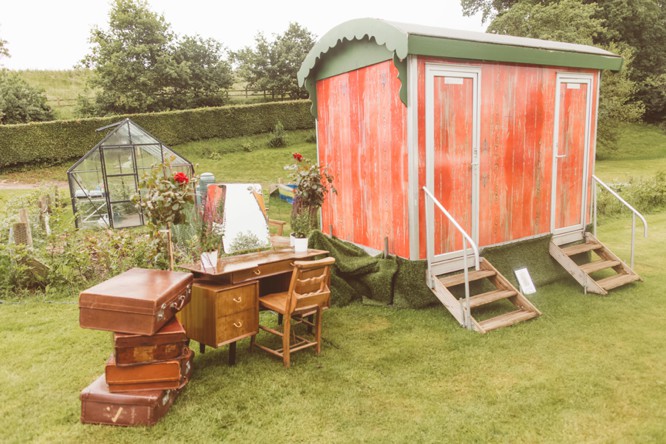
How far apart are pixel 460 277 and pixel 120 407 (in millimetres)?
4037

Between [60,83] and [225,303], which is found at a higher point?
[60,83]

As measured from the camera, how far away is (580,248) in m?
7.19

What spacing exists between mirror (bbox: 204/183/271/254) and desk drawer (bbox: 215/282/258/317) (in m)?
0.79

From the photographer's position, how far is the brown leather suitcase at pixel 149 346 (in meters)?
3.73

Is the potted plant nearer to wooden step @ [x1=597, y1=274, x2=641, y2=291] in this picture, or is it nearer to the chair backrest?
the chair backrest

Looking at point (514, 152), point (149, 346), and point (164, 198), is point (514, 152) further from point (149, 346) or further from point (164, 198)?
point (149, 346)

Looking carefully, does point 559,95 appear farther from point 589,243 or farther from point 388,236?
point 388,236

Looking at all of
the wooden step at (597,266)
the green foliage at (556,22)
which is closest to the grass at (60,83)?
the green foliage at (556,22)

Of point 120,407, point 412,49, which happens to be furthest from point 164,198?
point 412,49

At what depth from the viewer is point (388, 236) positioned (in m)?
6.23

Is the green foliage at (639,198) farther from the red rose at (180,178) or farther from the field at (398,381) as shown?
the red rose at (180,178)

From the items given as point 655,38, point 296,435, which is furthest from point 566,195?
point 655,38

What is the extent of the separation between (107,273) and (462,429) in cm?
545

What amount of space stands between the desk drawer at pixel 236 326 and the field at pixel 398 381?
0.33m
